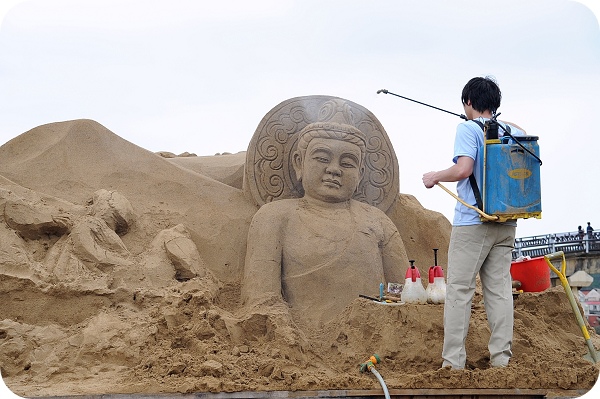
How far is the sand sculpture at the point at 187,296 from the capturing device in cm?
562

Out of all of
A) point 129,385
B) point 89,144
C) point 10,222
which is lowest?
point 129,385

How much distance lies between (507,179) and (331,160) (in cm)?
184

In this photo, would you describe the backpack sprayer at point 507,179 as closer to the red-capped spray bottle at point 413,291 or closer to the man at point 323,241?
the red-capped spray bottle at point 413,291

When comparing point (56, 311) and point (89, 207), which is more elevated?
point (89, 207)

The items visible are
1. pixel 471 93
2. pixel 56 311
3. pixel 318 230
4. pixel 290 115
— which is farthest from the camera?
pixel 290 115

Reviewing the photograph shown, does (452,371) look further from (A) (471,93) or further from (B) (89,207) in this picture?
(B) (89,207)

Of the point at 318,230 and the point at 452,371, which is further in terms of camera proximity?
the point at 318,230

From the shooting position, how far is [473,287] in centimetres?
559

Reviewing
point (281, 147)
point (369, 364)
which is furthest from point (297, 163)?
point (369, 364)

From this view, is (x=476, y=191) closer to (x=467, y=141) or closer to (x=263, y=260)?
(x=467, y=141)

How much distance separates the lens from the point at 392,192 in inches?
301

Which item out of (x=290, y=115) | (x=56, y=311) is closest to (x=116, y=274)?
(x=56, y=311)

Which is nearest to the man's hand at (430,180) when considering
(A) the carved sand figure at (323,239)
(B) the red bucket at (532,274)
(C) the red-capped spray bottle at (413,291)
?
(C) the red-capped spray bottle at (413,291)

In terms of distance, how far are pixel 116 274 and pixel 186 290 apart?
510mm
